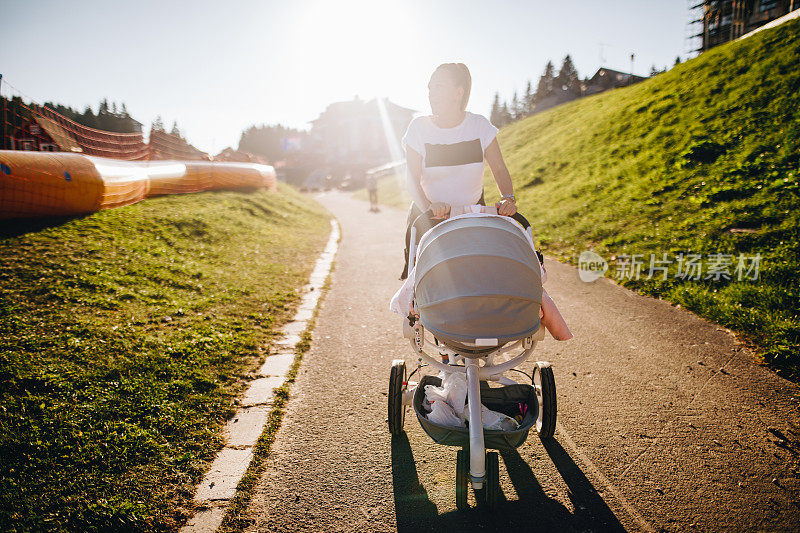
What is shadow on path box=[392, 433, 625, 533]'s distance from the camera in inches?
82.6

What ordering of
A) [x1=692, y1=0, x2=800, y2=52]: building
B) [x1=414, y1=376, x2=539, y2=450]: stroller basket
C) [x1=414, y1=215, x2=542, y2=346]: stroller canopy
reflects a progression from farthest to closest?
[x1=692, y1=0, x2=800, y2=52]: building < [x1=414, y1=376, x2=539, y2=450]: stroller basket < [x1=414, y1=215, x2=542, y2=346]: stroller canopy

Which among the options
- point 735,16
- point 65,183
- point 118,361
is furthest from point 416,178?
point 735,16

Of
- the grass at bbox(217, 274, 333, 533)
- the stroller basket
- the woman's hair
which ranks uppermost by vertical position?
the woman's hair

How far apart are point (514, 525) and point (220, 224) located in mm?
8571

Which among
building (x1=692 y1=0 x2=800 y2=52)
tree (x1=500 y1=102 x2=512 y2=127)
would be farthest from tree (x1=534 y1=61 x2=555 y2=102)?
building (x1=692 y1=0 x2=800 y2=52)

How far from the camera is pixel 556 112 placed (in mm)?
→ 25719

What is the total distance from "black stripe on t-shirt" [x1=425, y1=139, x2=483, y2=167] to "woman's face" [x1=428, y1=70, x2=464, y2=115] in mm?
261

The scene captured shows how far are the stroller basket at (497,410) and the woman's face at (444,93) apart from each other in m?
2.02

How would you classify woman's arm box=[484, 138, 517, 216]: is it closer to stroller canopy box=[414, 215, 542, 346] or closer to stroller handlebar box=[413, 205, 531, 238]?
stroller handlebar box=[413, 205, 531, 238]

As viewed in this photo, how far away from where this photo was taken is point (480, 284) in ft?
6.32

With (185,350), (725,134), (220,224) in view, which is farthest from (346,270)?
(725,134)

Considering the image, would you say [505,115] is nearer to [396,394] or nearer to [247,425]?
[396,394]

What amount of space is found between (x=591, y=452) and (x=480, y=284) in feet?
5.52

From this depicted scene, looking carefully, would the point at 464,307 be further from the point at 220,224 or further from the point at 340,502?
the point at 220,224
